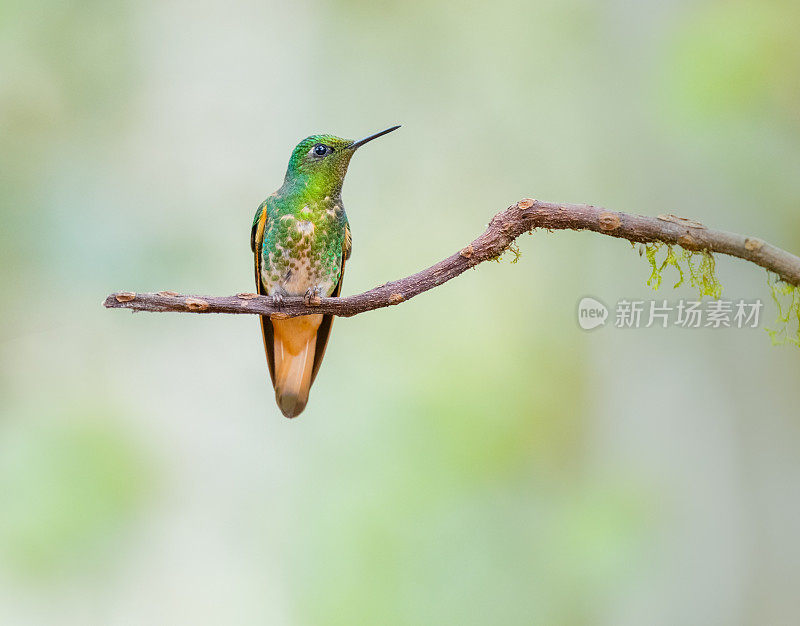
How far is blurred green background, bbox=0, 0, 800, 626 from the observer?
3.13m

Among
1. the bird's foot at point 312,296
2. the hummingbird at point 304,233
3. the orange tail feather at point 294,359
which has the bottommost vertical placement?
the orange tail feather at point 294,359

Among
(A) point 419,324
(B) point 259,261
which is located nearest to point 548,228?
(B) point 259,261

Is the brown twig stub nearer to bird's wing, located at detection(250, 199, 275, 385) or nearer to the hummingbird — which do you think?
the hummingbird

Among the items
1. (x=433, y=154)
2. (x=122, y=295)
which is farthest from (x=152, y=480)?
(x=433, y=154)

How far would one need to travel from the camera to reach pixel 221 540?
10.6 ft

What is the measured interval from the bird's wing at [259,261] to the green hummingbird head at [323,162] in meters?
0.16

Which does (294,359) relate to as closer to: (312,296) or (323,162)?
(312,296)

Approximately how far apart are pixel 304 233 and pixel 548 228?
0.74 metres

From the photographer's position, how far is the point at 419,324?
3.50 meters

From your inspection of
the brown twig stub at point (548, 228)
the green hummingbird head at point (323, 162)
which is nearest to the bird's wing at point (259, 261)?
the green hummingbird head at point (323, 162)

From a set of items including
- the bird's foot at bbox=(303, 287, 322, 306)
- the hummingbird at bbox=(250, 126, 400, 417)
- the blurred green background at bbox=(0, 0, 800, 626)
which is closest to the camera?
the bird's foot at bbox=(303, 287, 322, 306)

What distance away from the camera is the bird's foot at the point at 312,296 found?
1.98 metres

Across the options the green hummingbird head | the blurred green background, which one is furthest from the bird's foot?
the blurred green background

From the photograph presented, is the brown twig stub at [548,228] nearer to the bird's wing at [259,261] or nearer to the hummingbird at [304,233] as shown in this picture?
A: the hummingbird at [304,233]
